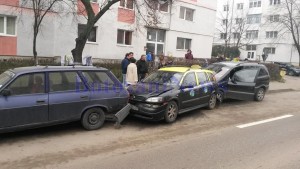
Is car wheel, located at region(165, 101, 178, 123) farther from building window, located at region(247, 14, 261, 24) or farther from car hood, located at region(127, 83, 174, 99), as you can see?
building window, located at region(247, 14, 261, 24)

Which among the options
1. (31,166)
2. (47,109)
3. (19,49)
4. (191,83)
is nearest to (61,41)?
(19,49)

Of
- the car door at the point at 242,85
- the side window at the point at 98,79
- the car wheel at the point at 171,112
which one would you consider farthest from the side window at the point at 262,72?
the side window at the point at 98,79

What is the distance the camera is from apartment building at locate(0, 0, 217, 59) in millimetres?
18734

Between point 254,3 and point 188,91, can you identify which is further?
point 254,3

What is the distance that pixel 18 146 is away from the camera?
612cm

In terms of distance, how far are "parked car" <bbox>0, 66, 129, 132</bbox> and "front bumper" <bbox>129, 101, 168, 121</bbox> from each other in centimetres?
40

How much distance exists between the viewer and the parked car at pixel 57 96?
630 centimetres

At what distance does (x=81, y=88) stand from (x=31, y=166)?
2.58 metres

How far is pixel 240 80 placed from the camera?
12.3 metres

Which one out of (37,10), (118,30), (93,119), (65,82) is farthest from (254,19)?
(65,82)

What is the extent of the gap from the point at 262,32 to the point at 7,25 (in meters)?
49.3

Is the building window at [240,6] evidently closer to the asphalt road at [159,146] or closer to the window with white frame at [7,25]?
the window with white frame at [7,25]

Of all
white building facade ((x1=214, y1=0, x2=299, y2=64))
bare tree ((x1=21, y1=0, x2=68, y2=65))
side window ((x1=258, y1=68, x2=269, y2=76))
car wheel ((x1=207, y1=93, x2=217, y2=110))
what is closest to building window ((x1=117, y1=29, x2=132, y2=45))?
bare tree ((x1=21, y1=0, x2=68, y2=65))

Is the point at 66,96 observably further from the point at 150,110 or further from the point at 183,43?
the point at 183,43
